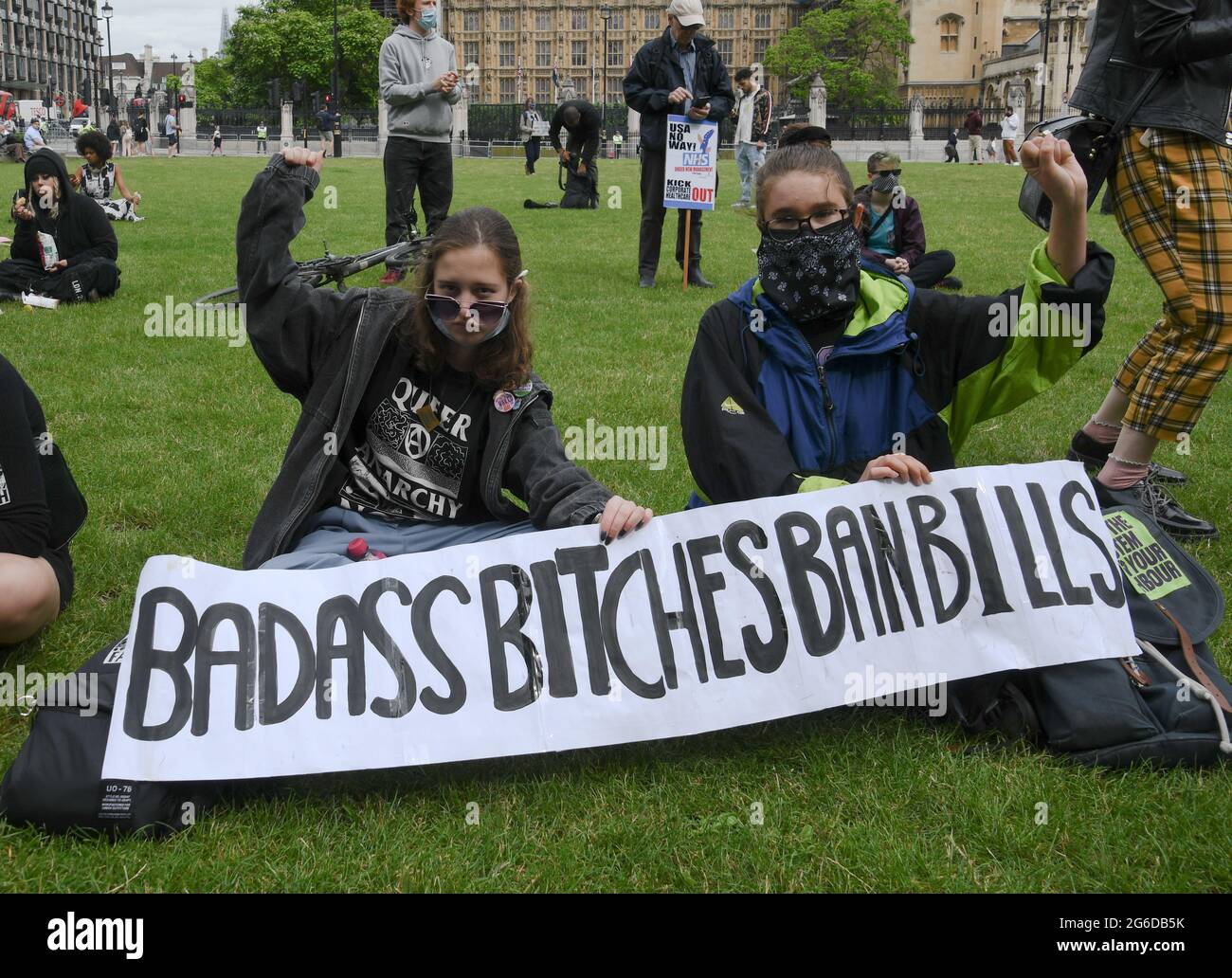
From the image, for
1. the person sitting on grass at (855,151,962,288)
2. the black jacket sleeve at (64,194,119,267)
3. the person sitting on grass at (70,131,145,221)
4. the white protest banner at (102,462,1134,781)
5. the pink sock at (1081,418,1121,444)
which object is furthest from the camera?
the person sitting on grass at (70,131,145,221)

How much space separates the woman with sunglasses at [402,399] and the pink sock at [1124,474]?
7.67 feet

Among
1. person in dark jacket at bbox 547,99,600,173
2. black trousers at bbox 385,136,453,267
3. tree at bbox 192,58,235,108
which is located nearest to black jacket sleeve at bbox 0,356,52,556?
black trousers at bbox 385,136,453,267

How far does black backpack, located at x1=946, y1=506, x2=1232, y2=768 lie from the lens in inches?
118

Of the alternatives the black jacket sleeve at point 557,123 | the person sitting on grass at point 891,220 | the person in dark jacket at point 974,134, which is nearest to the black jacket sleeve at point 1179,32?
the person sitting on grass at point 891,220

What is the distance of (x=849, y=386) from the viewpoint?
3.52 m

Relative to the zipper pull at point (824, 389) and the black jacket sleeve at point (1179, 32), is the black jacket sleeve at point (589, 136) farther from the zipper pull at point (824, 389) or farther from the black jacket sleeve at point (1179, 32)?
the zipper pull at point (824, 389)

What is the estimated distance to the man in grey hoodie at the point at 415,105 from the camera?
9414 mm

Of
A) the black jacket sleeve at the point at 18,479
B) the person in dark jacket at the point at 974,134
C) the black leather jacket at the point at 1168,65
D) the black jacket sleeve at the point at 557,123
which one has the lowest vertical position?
the black jacket sleeve at the point at 18,479

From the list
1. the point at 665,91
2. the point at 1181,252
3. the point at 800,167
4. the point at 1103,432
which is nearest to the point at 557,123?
the point at 665,91

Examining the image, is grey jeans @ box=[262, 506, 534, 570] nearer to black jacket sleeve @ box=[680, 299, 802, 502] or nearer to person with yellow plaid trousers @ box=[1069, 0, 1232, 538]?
black jacket sleeve @ box=[680, 299, 802, 502]

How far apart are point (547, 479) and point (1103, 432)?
9.95 ft

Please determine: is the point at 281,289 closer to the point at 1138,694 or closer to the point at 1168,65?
the point at 1138,694

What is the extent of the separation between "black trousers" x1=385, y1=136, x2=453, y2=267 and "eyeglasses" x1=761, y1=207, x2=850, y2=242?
6.51m
